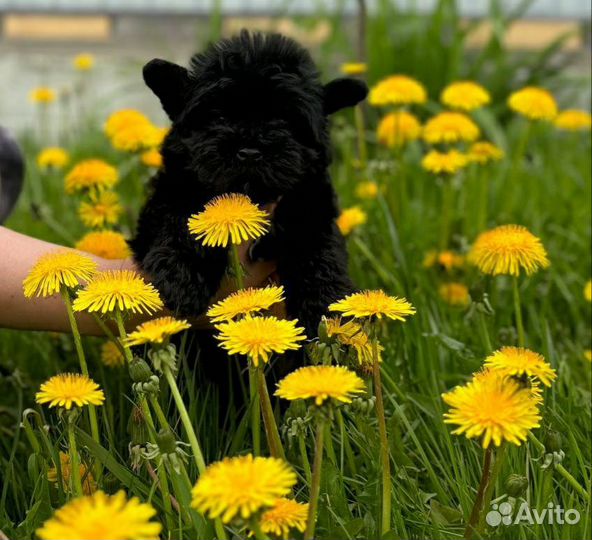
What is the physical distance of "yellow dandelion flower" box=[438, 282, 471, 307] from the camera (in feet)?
7.11

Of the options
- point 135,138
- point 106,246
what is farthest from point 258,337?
point 135,138

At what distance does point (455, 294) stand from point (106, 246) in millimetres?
874

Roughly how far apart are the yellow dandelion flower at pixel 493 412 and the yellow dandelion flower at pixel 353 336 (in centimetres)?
24

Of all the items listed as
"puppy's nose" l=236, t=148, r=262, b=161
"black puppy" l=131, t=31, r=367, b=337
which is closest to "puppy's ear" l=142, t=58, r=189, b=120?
"black puppy" l=131, t=31, r=367, b=337

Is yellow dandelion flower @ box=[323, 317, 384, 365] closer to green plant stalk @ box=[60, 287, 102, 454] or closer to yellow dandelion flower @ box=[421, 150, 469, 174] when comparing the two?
green plant stalk @ box=[60, 287, 102, 454]

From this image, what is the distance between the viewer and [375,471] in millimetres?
1355

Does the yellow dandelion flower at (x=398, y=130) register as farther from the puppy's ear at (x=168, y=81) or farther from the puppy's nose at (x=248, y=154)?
the puppy's nose at (x=248, y=154)

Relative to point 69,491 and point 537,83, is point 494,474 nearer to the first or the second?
point 69,491

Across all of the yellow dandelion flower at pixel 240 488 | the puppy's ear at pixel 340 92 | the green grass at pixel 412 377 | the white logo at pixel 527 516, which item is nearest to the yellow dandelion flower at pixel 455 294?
the green grass at pixel 412 377

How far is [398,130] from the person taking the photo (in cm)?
255

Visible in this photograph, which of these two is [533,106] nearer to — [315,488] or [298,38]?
[315,488]

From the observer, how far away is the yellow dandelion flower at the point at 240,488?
0.87 meters

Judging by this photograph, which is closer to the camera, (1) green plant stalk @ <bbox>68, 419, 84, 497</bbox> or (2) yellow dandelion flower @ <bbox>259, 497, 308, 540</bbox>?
(2) yellow dandelion flower @ <bbox>259, 497, 308, 540</bbox>

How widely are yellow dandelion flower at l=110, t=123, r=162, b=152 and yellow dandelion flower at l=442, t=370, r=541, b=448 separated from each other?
128 cm
